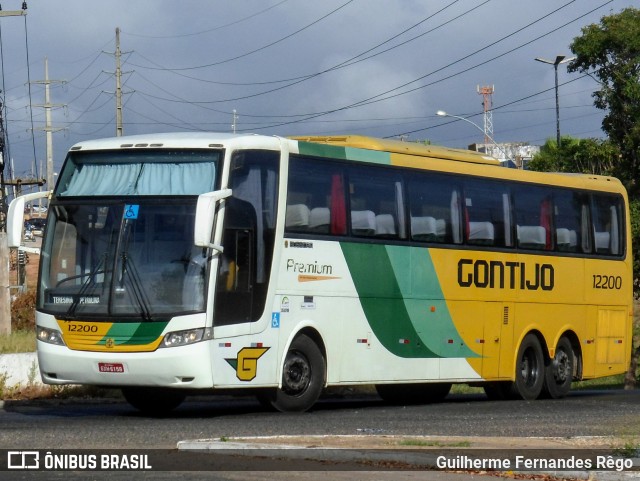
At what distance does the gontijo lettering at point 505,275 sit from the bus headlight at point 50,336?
6793 mm

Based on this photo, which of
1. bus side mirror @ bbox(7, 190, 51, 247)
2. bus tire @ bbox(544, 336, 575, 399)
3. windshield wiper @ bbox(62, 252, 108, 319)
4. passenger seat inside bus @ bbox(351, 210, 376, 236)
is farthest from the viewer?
bus tire @ bbox(544, 336, 575, 399)

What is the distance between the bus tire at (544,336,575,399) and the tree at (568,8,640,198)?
17.0 m

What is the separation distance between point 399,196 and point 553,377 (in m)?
5.43

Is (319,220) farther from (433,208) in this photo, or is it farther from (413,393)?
(413,393)

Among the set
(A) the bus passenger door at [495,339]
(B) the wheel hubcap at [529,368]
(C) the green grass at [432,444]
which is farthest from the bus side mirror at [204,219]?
(B) the wheel hubcap at [529,368]

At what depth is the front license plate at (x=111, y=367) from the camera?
52.4ft

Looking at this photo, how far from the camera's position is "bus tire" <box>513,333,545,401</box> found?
22.3m

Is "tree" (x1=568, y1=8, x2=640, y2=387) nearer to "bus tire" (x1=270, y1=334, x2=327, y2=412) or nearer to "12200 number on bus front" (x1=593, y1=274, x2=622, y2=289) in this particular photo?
"12200 number on bus front" (x1=593, y1=274, x2=622, y2=289)

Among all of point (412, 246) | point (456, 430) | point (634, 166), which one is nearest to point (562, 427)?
point (456, 430)

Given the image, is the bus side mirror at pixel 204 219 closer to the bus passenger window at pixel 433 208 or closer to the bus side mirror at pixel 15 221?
the bus side mirror at pixel 15 221

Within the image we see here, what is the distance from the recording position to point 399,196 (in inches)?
768

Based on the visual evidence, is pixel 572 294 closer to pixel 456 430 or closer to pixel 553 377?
pixel 553 377

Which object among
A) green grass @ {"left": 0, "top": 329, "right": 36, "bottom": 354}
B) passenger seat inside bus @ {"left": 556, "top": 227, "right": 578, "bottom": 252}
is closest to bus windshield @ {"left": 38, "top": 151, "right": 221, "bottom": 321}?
green grass @ {"left": 0, "top": 329, "right": 36, "bottom": 354}

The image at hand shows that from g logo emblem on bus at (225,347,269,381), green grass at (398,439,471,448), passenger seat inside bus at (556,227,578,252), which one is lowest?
green grass at (398,439,471,448)
